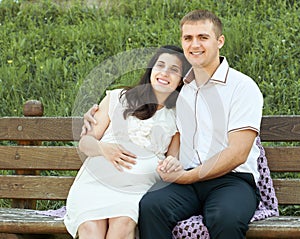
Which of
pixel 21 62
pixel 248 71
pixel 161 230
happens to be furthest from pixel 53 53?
pixel 161 230

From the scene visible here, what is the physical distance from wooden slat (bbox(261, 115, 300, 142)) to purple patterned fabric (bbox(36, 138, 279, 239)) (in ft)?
0.55

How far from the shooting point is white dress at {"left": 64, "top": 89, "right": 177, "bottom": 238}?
3.61 meters

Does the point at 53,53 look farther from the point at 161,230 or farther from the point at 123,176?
the point at 161,230

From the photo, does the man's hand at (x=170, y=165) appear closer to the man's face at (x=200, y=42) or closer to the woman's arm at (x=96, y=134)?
the woman's arm at (x=96, y=134)

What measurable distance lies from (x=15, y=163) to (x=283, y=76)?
2134 mm

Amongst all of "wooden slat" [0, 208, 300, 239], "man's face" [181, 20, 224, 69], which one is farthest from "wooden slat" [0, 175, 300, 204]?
"man's face" [181, 20, 224, 69]

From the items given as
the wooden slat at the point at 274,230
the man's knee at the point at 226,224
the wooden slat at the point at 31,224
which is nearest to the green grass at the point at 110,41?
the wooden slat at the point at 31,224

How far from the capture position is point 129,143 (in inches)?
154

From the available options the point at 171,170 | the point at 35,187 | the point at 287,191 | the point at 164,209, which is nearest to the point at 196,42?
the point at 171,170

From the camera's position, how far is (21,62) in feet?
20.1

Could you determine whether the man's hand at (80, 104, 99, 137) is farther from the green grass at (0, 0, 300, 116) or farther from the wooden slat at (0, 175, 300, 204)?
the green grass at (0, 0, 300, 116)

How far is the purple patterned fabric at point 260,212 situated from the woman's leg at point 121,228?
0.71 feet

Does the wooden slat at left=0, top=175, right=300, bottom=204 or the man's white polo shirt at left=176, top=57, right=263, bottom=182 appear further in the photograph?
the wooden slat at left=0, top=175, right=300, bottom=204

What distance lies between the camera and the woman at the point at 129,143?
3.68 metres
